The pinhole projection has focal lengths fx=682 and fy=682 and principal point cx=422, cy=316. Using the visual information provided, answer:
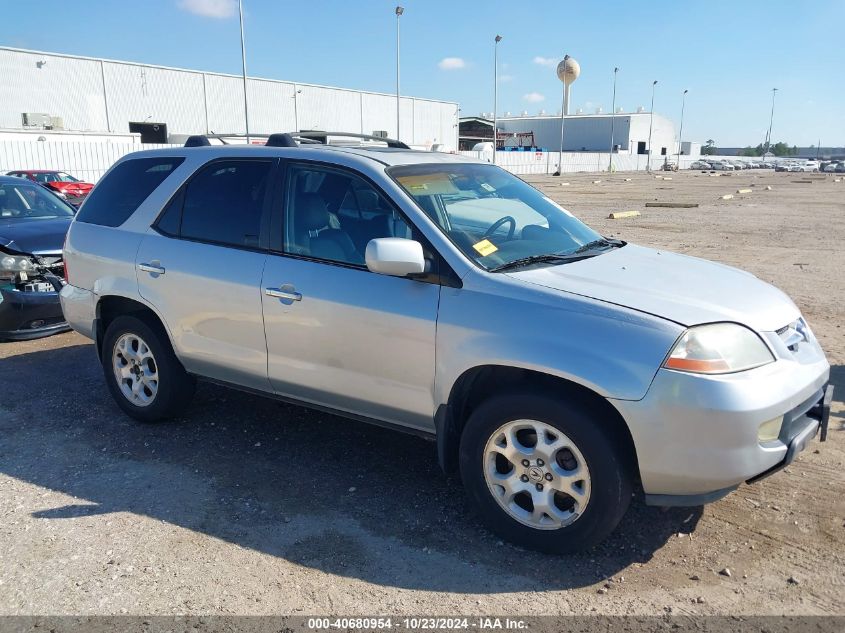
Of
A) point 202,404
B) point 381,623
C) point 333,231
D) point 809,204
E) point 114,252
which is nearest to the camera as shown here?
point 381,623

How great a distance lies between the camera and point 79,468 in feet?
14.0

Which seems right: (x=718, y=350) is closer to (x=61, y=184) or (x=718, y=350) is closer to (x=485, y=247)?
(x=485, y=247)

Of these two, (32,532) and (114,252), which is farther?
(114,252)

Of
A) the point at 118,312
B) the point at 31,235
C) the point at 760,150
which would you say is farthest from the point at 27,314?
the point at 760,150

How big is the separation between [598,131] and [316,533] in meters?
106

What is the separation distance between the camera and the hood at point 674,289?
3.09m

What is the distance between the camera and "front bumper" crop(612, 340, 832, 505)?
9.31ft

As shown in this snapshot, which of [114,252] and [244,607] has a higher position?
[114,252]

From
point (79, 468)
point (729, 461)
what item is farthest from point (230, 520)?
point (729, 461)

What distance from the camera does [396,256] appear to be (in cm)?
333

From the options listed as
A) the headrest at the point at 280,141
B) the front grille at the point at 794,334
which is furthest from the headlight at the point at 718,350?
the headrest at the point at 280,141

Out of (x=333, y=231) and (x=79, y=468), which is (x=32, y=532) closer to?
(x=79, y=468)

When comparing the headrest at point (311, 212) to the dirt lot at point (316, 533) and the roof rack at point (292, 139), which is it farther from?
the dirt lot at point (316, 533)

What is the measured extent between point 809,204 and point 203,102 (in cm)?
4303
